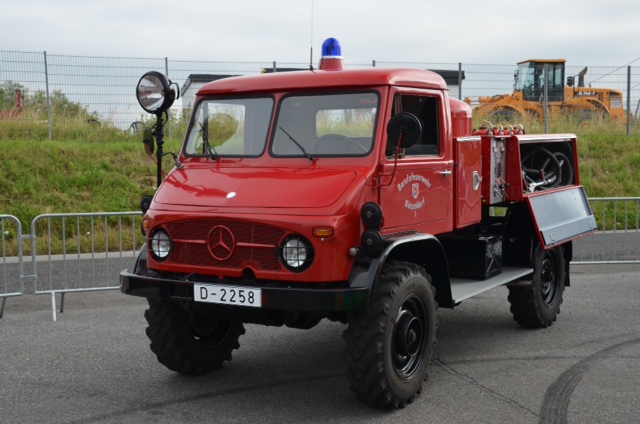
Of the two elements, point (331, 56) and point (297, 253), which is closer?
point (297, 253)

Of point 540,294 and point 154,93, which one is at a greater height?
point 154,93

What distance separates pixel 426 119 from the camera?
264 inches

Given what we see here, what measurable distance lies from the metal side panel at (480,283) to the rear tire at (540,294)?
0.44ft

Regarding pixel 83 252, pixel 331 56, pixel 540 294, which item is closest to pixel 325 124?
pixel 331 56

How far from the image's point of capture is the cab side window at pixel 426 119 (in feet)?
21.4

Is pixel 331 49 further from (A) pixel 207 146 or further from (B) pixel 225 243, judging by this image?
(B) pixel 225 243

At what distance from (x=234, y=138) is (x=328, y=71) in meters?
0.88

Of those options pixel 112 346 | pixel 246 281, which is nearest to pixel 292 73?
pixel 246 281

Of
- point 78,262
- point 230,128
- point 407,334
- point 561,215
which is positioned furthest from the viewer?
point 78,262

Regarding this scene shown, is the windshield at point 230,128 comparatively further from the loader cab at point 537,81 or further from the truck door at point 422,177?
the loader cab at point 537,81

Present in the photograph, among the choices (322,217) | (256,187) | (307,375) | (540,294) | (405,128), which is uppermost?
(405,128)

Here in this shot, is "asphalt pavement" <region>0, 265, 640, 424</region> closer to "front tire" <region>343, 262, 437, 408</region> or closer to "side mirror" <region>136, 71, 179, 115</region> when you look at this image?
"front tire" <region>343, 262, 437, 408</region>

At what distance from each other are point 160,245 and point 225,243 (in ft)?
1.92

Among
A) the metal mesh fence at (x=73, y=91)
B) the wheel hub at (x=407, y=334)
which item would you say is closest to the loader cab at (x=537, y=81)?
the metal mesh fence at (x=73, y=91)
